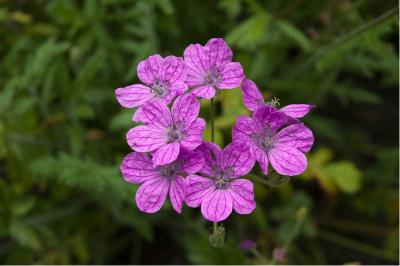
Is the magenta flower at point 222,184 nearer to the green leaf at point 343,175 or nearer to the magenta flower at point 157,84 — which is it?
the magenta flower at point 157,84

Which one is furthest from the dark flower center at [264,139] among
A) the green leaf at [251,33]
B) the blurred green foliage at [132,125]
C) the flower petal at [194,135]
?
the green leaf at [251,33]

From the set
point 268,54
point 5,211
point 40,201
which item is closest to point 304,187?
point 268,54

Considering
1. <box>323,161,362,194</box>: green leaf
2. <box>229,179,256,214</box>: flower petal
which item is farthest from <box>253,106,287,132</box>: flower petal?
<box>323,161,362,194</box>: green leaf

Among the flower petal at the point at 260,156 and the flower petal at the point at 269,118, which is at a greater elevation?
the flower petal at the point at 269,118

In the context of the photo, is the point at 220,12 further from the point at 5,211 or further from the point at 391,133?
the point at 5,211

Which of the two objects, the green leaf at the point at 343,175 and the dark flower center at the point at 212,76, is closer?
the dark flower center at the point at 212,76

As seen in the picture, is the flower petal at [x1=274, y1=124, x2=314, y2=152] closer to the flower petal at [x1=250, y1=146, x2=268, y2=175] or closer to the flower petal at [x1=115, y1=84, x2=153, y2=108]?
the flower petal at [x1=250, y1=146, x2=268, y2=175]
